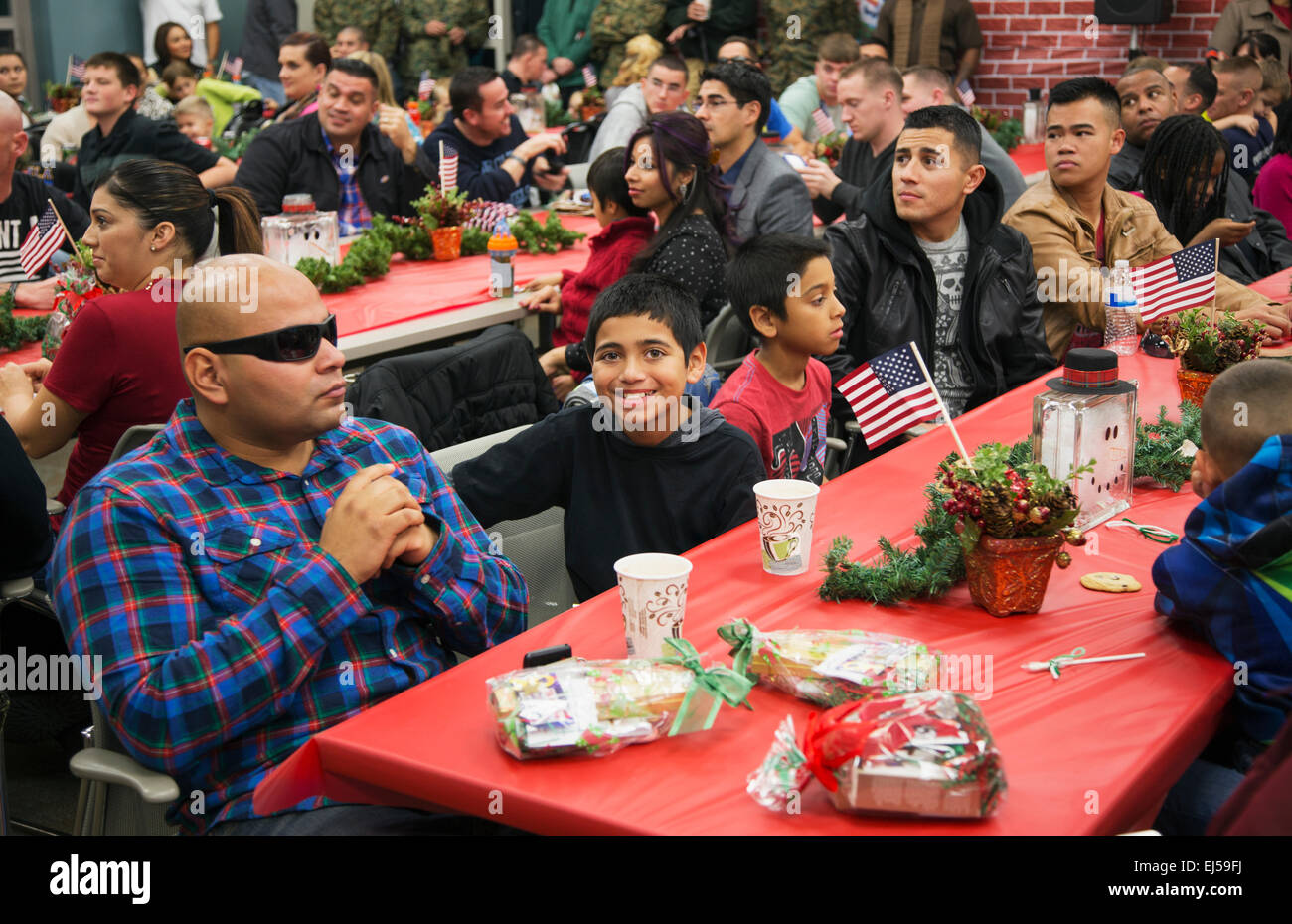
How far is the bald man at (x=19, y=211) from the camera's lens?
417 cm

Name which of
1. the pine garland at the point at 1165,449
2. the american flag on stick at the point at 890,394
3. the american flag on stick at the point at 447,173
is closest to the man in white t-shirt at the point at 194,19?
the american flag on stick at the point at 447,173

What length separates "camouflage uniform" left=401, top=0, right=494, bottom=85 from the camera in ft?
36.7

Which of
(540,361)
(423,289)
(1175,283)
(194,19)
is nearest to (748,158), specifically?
(423,289)

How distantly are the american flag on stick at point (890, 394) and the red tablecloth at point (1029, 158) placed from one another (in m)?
5.19

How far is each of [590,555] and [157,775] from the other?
104cm

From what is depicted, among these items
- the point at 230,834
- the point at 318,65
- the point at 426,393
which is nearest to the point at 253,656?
the point at 230,834

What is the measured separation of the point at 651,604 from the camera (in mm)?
1874

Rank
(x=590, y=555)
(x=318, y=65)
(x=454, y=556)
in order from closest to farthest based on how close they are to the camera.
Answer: (x=454, y=556) → (x=590, y=555) → (x=318, y=65)

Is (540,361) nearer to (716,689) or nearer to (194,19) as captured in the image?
(716,689)

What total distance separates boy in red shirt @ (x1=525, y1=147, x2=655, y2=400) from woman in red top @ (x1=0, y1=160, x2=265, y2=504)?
4.63ft

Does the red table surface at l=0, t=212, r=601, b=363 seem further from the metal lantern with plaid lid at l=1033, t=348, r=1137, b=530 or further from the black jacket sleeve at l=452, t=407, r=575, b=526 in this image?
the metal lantern with plaid lid at l=1033, t=348, r=1137, b=530

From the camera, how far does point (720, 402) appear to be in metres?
3.09

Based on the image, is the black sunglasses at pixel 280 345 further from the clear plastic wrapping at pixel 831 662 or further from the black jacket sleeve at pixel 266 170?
the black jacket sleeve at pixel 266 170
